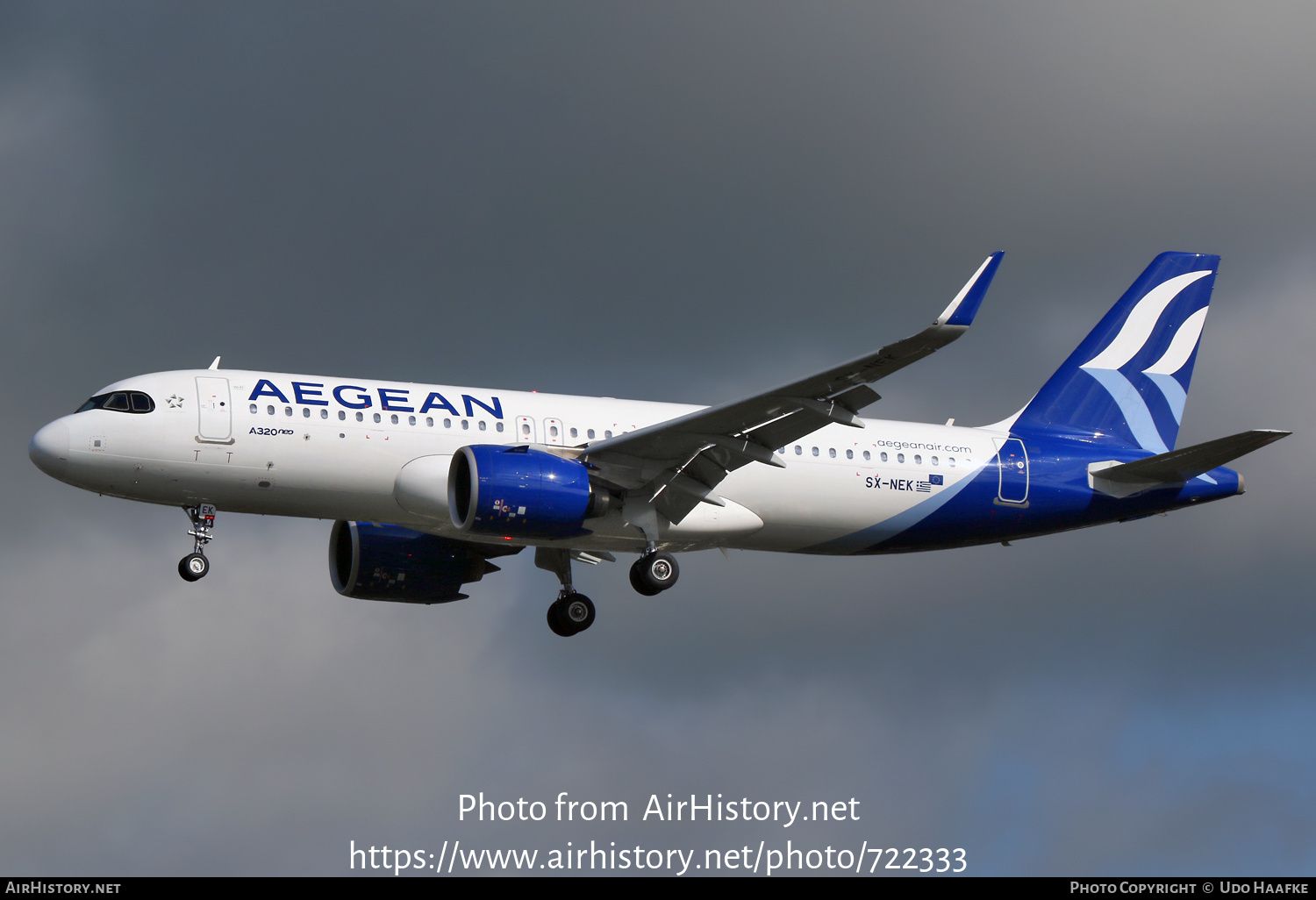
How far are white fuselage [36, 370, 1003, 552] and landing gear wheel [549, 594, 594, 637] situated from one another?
3.16 m

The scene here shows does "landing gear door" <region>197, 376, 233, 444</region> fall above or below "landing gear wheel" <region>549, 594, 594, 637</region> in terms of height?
above

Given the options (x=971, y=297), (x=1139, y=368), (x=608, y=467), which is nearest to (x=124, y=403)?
(x=608, y=467)

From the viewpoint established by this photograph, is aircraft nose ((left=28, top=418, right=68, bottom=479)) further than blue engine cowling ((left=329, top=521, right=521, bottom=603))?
No

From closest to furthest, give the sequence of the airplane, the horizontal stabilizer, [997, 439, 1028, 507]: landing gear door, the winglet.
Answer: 1. the winglet
2. the airplane
3. the horizontal stabilizer
4. [997, 439, 1028, 507]: landing gear door

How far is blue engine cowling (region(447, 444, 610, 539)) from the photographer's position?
33.1m

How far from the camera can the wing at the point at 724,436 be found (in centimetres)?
3081

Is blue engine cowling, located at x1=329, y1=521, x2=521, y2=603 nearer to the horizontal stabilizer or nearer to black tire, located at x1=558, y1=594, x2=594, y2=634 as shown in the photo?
black tire, located at x1=558, y1=594, x2=594, y2=634

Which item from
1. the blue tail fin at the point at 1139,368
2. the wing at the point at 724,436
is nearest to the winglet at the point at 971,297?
the wing at the point at 724,436

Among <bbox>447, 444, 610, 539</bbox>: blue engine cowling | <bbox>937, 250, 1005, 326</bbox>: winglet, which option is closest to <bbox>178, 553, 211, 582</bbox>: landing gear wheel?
<bbox>447, 444, 610, 539</bbox>: blue engine cowling

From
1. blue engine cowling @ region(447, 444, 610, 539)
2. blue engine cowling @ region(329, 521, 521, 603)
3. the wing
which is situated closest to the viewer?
the wing

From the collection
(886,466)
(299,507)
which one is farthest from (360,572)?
(886,466)

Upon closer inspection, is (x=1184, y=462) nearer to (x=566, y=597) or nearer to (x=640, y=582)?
(x=640, y=582)

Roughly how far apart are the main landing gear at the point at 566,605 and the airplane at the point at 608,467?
5 cm

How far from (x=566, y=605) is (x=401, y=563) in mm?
4342
